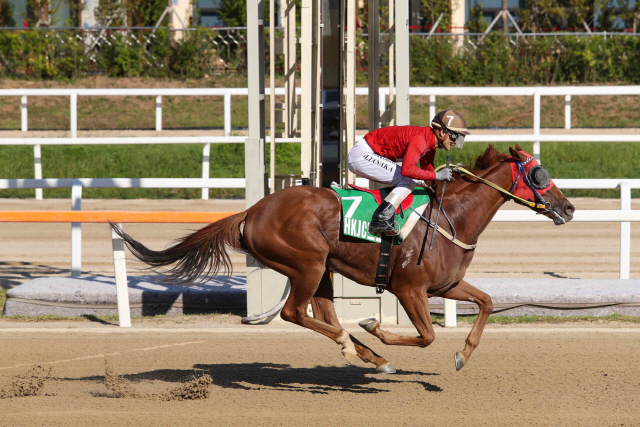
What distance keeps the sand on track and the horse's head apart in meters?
2.86

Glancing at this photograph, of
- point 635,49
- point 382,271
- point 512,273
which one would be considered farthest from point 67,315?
point 635,49

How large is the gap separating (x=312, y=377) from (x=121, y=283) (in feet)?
6.13

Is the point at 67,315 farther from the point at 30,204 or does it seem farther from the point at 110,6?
the point at 110,6

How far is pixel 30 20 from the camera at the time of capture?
23766 millimetres

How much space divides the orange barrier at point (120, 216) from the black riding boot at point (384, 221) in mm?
1734

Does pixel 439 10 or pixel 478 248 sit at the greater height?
pixel 439 10

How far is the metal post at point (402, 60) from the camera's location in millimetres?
6137

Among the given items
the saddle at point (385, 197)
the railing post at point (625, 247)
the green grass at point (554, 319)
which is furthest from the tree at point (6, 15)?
the saddle at point (385, 197)

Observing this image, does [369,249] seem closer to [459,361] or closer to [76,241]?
[459,361]

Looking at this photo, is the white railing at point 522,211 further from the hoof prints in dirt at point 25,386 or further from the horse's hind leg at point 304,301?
the hoof prints in dirt at point 25,386

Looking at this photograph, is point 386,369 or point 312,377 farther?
point 312,377

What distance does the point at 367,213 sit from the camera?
4.79m

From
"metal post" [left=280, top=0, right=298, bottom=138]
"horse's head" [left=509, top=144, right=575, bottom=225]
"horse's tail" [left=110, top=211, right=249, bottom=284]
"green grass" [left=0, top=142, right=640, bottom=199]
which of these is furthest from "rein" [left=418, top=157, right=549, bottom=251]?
"green grass" [left=0, top=142, right=640, bottom=199]

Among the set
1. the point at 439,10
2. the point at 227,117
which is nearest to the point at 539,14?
the point at 439,10
